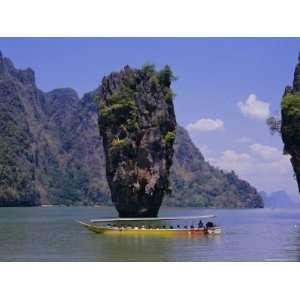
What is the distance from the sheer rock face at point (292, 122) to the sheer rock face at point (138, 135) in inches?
395

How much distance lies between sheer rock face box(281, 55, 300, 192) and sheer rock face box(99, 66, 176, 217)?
1003 centimetres

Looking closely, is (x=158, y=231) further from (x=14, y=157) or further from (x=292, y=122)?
(x=14, y=157)

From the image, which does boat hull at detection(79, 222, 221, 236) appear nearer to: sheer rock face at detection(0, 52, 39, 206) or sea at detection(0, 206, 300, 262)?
sea at detection(0, 206, 300, 262)

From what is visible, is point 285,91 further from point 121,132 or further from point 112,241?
point 112,241

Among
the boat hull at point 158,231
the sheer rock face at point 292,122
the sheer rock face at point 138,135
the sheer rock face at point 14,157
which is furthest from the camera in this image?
the sheer rock face at point 14,157

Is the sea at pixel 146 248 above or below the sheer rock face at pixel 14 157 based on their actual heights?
below

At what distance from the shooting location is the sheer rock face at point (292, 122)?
191 feet

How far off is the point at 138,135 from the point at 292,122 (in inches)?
521

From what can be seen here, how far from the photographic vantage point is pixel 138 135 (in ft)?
198

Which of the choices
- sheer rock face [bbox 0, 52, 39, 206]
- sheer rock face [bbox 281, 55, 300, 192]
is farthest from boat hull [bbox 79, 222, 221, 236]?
sheer rock face [bbox 0, 52, 39, 206]

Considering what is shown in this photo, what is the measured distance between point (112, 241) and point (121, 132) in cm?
2327

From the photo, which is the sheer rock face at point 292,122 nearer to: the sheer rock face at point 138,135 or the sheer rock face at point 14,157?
the sheer rock face at point 138,135

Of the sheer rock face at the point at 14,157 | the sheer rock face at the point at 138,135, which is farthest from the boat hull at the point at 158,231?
the sheer rock face at the point at 14,157
